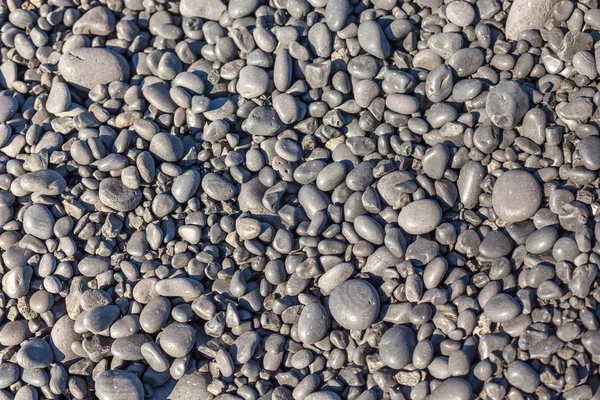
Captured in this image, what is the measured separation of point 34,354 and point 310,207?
1.50 meters

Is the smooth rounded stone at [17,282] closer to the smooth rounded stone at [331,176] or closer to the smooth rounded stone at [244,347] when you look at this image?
the smooth rounded stone at [244,347]

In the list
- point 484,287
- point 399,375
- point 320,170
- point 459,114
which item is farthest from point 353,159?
point 399,375

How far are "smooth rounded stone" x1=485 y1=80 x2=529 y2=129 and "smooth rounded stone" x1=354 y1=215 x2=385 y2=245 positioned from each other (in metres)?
0.81

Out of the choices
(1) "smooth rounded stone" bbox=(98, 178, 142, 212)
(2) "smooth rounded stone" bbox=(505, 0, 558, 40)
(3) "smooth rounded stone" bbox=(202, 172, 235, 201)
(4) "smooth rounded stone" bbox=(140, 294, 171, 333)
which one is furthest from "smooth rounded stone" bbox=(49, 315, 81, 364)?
(2) "smooth rounded stone" bbox=(505, 0, 558, 40)

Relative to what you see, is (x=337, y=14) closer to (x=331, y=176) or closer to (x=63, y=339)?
(x=331, y=176)

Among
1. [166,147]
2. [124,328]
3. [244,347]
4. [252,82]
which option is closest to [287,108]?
[252,82]

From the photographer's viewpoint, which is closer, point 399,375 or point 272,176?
point 399,375

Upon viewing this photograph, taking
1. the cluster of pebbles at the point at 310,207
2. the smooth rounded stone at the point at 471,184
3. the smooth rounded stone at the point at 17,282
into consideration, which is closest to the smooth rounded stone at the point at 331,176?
the cluster of pebbles at the point at 310,207

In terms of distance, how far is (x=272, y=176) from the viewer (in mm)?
2848

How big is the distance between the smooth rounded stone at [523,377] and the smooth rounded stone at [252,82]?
73.9 inches

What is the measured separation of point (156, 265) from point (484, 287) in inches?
62.7

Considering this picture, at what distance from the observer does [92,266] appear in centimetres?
271

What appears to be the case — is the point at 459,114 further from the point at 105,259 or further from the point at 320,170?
the point at 105,259

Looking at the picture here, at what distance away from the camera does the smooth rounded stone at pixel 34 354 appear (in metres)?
2.54
